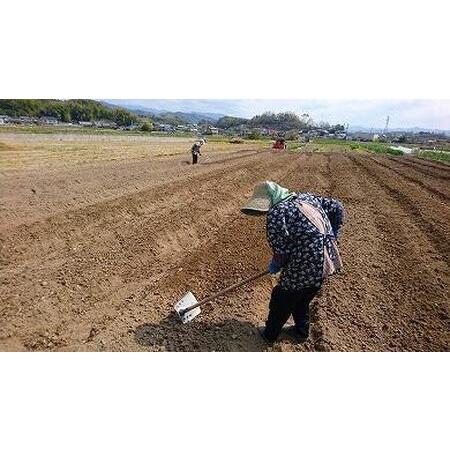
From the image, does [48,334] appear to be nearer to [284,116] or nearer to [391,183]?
[391,183]

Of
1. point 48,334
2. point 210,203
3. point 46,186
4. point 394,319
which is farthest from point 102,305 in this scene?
point 46,186

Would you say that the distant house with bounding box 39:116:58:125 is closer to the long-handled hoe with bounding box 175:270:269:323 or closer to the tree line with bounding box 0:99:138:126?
the tree line with bounding box 0:99:138:126

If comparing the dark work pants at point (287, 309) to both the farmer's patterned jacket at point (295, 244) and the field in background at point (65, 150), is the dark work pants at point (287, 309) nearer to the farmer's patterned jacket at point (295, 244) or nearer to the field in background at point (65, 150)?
the farmer's patterned jacket at point (295, 244)

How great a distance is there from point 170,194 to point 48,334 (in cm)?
638

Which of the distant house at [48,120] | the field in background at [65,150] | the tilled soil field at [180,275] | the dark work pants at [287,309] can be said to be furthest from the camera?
the distant house at [48,120]

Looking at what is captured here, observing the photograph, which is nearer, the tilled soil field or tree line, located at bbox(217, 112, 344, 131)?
the tilled soil field

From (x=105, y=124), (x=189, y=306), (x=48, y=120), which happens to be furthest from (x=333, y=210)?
(x=105, y=124)

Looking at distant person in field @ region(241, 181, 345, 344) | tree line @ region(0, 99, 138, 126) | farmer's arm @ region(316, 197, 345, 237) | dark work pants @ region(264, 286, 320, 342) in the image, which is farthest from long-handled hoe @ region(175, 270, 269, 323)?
tree line @ region(0, 99, 138, 126)

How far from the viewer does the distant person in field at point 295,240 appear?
124 inches

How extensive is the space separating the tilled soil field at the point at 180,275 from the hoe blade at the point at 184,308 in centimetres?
8

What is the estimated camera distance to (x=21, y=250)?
572cm

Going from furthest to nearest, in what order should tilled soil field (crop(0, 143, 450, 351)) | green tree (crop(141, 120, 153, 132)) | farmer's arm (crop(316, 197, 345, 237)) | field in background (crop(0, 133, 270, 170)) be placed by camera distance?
green tree (crop(141, 120, 153, 132)) → field in background (crop(0, 133, 270, 170)) → tilled soil field (crop(0, 143, 450, 351)) → farmer's arm (crop(316, 197, 345, 237))

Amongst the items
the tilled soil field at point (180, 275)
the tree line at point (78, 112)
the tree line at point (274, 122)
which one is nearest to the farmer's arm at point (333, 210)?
the tilled soil field at point (180, 275)

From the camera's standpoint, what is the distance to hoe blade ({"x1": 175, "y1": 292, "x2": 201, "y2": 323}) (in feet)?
13.1
